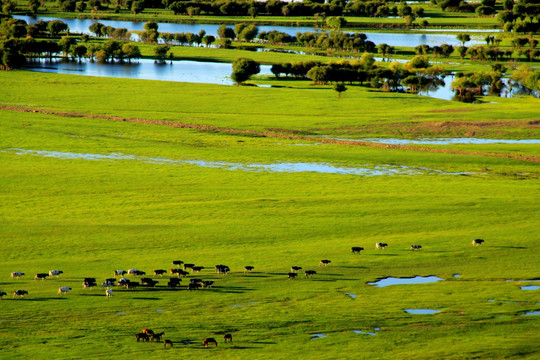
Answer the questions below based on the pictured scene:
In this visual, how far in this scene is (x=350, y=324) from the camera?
3469 centimetres

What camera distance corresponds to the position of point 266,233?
2025 inches

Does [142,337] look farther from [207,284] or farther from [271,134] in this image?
[271,134]

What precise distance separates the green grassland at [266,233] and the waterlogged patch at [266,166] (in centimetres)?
106

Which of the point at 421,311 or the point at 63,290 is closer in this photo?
the point at 421,311

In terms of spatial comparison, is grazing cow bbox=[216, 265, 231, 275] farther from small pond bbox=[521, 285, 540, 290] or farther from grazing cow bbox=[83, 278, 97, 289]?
small pond bbox=[521, 285, 540, 290]

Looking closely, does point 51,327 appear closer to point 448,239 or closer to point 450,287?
point 450,287

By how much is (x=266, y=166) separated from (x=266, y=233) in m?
24.0

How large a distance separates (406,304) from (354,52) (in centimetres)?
16498

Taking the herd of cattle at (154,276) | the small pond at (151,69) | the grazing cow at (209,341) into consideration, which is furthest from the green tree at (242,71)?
the grazing cow at (209,341)

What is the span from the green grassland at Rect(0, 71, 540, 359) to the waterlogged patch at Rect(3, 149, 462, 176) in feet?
3.46

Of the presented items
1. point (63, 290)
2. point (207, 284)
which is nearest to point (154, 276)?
point (207, 284)

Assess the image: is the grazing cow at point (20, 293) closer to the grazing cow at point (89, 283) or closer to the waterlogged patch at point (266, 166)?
the grazing cow at point (89, 283)

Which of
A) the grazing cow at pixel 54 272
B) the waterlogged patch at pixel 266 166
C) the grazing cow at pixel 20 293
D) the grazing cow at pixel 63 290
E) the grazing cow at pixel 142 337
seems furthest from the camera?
the waterlogged patch at pixel 266 166

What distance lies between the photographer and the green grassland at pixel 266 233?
1315 inches
